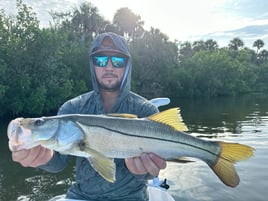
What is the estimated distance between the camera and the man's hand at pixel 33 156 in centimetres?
248

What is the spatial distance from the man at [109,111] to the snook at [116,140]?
0.54ft

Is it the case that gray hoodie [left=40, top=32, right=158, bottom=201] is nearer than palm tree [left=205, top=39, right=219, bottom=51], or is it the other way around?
gray hoodie [left=40, top=32, right=158, bottom=201]

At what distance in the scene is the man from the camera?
269 cm

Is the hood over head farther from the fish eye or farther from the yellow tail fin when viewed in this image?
the yellow tail fin

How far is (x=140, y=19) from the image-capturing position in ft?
173

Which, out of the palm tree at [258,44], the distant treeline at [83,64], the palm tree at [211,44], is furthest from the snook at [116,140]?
the palm tree at [258,44]

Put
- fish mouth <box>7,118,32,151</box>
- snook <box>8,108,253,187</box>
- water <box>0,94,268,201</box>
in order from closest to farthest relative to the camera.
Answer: fish mouth <box>7,118,32,151</box> → snook <box>8,108,253,187</box> → water <box>0,94,268,201</box>

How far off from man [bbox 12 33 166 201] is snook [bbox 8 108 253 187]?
6.5 inches

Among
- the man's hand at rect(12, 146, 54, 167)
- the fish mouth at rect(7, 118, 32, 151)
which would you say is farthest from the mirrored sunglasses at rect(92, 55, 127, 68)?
the fish mouth at rect(7, 118, 32, 151)

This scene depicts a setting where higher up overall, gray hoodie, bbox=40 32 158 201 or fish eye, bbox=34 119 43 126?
fish eye, bbox=34 119 43 126

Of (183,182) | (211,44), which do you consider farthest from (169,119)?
(211,44)

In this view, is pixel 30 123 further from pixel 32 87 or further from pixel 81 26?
pixel 81 26

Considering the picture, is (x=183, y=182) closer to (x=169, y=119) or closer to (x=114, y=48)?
(x=114, y=48)

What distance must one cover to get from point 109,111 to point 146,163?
38.6 inches
